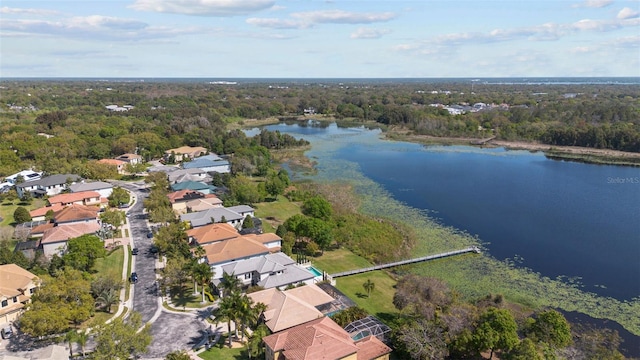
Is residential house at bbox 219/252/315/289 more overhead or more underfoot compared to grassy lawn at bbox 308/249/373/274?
more overhead

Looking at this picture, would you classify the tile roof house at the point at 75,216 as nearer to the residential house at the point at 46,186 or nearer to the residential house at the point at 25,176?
the residential house at the point at 46,186

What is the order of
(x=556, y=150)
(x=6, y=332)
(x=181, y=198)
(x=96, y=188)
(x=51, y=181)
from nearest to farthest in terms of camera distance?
(x=6, y=332)
(x=181, y=198)
(x=96, y=188)
(x=51, y=181)
(x=556, y=150)

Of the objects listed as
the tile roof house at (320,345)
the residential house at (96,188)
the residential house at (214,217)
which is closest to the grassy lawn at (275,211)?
the residential house at (214,217)

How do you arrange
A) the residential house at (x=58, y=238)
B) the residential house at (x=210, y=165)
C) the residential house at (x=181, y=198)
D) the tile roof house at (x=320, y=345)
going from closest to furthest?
the tile roof house at (x=320, y=345) < the residential house at (x=58, y=238) < the residential house at (x=181, y=198) < the residential house at (x=210, y=165)

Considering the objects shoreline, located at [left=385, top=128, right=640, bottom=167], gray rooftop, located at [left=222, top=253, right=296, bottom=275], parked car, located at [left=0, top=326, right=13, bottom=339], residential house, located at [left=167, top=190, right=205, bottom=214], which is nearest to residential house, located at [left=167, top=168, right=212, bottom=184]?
residential house, located at [left=167, top=190, right=205, bottom=214]

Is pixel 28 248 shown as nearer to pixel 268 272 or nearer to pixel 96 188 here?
pixel 96 188

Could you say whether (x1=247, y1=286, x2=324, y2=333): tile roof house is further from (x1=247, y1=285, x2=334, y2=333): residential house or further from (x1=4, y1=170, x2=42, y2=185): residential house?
(x1=4, y1=170, x2=42, y2=185): residential house

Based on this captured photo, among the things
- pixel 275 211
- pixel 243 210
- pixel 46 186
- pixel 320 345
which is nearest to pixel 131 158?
pixel 46 186
